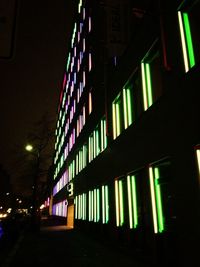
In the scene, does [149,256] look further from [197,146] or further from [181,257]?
[197,146]

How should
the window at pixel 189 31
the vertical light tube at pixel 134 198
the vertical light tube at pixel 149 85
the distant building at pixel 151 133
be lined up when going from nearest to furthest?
the distant building at pixel 151 133
the window at pixel 189 31
the vertical light tube at pixel 149 85
the vertical light tube at pixel 134 198

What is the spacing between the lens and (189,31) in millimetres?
7945

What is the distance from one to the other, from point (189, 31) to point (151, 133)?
11.9 ft

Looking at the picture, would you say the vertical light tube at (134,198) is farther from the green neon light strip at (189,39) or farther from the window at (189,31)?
the green neon light strip at (189,39)

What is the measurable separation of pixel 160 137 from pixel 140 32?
495 cm

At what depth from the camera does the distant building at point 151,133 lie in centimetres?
714

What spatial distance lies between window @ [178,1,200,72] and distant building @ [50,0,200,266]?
3 cm

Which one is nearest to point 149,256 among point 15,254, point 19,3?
point 15,254

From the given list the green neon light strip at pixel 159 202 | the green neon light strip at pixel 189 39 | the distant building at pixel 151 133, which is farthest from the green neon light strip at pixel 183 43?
the green neon light strip at pixel 159 202

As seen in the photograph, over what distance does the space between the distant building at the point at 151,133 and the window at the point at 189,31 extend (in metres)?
0.03

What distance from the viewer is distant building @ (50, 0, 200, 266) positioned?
23.4ft

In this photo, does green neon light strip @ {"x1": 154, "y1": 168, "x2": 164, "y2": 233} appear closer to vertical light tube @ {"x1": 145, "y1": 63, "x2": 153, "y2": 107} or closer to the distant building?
the distant building

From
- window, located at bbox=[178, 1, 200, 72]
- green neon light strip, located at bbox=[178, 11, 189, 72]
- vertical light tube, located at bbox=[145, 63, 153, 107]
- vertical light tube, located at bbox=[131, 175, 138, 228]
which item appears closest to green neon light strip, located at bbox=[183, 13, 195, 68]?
window, located at bbox=[178, 1, 200, 72]

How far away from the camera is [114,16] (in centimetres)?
1049
